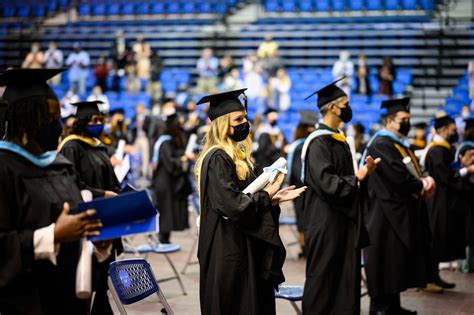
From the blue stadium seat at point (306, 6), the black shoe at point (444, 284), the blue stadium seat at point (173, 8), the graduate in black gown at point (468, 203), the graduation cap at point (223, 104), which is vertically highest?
the blue stadium seat at point (173, 8)

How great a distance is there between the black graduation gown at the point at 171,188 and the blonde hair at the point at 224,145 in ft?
19.2

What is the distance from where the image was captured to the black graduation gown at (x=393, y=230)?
6950 millimetres

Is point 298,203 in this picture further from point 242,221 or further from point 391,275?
point 242,221

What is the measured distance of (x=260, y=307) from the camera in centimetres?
489

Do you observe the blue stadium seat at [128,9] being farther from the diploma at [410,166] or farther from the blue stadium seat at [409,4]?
the diploma at [410,166]

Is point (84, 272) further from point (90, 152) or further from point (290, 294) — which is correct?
point (90, 152)

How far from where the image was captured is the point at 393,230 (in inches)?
279

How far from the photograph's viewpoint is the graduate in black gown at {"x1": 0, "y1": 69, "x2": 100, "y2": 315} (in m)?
3.22

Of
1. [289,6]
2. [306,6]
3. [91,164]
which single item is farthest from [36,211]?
[289,6]

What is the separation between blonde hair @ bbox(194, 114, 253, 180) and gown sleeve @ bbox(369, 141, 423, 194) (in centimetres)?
232

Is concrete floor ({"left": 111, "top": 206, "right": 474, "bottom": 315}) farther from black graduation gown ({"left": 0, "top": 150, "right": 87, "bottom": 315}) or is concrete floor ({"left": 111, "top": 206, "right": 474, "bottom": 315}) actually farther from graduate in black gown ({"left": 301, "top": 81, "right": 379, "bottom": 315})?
black graduation gown ({"left": 0, "top": 150, "right": 87, "bottom": 315})

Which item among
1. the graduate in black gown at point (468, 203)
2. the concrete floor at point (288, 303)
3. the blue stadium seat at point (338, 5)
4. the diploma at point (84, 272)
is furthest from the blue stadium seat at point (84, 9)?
the diploma at point (84, 272)

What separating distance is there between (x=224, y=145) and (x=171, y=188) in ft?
20.3

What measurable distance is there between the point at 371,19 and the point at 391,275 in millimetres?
18103
